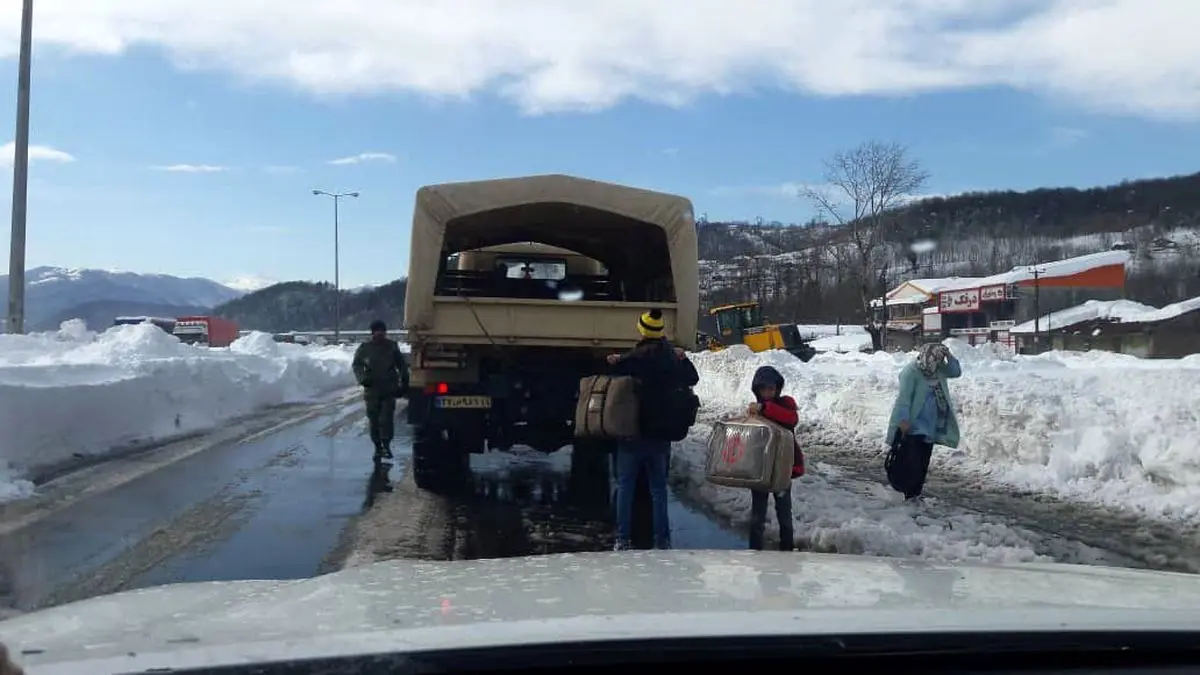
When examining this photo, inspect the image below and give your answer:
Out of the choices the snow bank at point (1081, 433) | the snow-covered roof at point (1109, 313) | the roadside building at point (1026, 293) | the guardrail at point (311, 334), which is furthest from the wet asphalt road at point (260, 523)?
the roadside building at point (1026, 293)

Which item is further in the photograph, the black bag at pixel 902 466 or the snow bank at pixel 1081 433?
the snow bank at pixel 1081 433

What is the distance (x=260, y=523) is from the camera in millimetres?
8141

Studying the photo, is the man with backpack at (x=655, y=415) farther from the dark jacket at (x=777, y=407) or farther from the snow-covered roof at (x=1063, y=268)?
the snow-covered roof at (x=1063, y=268)

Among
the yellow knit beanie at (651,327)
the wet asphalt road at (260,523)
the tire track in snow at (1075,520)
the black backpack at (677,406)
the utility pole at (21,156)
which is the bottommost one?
the tire track in snow at (1075,520)

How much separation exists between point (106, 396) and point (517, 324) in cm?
774

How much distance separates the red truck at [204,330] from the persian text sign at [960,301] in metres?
65.6

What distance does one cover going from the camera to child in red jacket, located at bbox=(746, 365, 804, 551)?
22.2 feet

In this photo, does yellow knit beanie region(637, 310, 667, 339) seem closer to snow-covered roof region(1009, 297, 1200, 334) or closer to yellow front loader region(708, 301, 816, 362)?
yellow front loader region(708, 301, 816, 362)

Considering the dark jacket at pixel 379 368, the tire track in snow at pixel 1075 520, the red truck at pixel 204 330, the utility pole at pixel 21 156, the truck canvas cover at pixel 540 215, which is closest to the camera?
the tire track in snow at pixel 1075 520

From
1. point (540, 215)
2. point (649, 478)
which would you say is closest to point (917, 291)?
point (540, 215)

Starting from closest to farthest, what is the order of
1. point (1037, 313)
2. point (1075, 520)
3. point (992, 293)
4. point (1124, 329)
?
point (1075, 520), point (1124, 329), point (1037, 313), point (992, 293)

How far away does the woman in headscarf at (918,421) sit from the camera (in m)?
8.92

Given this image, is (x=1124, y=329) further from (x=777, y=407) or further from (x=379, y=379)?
(x=777, y=407)

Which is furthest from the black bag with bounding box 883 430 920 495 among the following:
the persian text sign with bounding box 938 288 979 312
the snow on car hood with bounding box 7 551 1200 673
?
the persian text sign with bounding box 938 288 979 312
